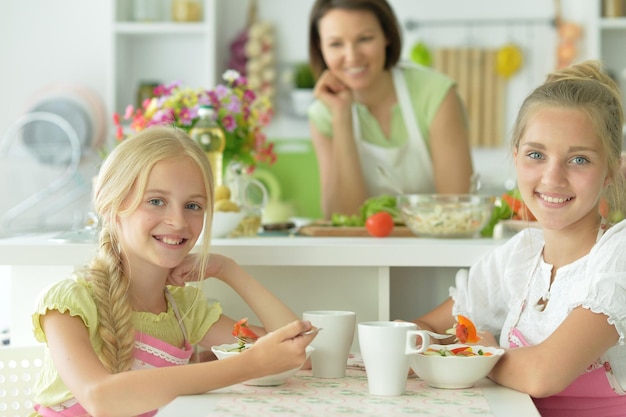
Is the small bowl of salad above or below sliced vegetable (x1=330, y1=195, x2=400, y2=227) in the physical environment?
below

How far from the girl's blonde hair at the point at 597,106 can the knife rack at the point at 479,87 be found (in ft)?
9.57

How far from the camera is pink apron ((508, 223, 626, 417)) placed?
1.38 meters

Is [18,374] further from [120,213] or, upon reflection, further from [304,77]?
[304,77]

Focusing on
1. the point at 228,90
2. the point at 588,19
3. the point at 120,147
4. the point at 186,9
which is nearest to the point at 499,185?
the point at 588,19

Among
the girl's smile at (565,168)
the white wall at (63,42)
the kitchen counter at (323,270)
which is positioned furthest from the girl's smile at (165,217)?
the white wall at (63,42)

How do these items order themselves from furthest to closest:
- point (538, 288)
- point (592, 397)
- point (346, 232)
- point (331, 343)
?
point (346, 232)
point (538, 288)
point (592, 397)
point (331, 343)

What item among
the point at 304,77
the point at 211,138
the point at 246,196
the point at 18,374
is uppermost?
the point at 304,77

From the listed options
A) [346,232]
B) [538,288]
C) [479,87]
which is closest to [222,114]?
[346,232]

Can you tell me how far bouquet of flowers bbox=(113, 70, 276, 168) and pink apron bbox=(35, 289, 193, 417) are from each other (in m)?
0.67

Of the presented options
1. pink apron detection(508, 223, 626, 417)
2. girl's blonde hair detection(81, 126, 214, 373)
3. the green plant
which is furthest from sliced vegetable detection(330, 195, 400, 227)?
the green plant

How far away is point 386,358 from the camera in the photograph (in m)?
1.16

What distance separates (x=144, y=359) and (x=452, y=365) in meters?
0.54

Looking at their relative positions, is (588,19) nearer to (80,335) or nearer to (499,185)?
(499,185)

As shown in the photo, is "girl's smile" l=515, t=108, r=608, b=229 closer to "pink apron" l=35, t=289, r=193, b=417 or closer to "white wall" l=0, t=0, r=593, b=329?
"pink apron" l=35, t=289, r=193, b=417
